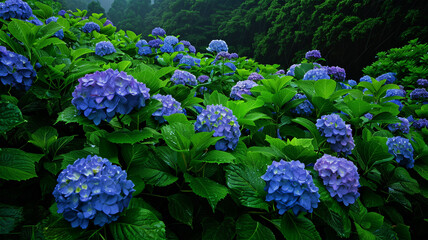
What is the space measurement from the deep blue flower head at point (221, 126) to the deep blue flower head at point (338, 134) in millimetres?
633

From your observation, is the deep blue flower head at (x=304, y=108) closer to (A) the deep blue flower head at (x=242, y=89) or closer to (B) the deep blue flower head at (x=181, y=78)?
(A) the deep blue flower head at (x=242, y=89)

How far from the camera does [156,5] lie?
1697 inches

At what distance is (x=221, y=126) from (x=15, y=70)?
1.21m

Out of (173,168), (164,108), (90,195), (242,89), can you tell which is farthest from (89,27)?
(90,195)

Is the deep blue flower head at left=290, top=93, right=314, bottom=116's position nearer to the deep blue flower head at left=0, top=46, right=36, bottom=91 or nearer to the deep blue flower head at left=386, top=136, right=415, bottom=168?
the deep blue flower head at left=386, top=136, right=415, bottom=168

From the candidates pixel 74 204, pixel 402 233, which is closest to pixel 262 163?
pixel 74 204

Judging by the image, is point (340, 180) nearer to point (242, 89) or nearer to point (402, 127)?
point (242, 89)

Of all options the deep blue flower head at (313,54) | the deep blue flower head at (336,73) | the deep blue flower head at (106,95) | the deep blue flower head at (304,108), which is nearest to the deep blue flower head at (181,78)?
the deep blue flower head at (304,108)

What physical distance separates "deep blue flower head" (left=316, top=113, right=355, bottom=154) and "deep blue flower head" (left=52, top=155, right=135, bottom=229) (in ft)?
4.02

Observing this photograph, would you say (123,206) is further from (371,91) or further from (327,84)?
(371,91)

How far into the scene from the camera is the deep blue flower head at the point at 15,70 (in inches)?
51.6

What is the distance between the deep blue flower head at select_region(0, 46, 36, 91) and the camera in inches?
51.6

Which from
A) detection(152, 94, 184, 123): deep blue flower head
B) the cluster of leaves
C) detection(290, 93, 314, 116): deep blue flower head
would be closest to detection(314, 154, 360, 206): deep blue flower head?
the cluster of leaves

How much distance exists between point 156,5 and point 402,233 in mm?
48087
